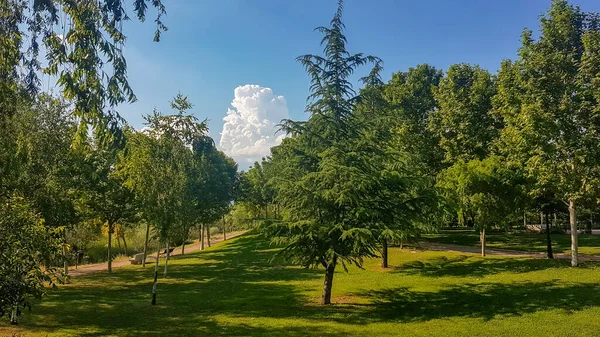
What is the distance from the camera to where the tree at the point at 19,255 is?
778cm

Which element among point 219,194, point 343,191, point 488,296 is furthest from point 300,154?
point 219,194

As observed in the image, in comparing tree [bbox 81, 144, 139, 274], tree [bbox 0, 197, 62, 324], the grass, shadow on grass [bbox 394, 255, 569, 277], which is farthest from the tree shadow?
the grass

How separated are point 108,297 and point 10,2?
16147 mm

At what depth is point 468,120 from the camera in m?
34.5

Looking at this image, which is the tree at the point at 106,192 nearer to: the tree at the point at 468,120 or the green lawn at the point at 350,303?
the green lawn at the point at 350,303

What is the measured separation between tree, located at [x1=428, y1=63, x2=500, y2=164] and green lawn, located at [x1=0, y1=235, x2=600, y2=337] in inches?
453

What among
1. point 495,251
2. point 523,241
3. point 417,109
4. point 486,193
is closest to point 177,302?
point 486,193

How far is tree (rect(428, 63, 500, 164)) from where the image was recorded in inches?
1348

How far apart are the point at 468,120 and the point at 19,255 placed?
3409 centimetres

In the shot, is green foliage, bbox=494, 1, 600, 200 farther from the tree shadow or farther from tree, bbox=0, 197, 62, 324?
tree, bbox=0, 197, 62, 324

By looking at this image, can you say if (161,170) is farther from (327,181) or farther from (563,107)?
(563,107)

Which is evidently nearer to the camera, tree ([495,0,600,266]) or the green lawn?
the green lawn

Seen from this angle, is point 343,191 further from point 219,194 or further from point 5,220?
point 219,194

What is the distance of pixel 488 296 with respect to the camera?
1708cm
